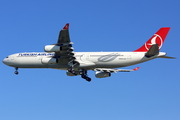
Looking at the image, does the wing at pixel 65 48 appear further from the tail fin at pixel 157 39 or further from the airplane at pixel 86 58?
the tail fin at pixel 157 39

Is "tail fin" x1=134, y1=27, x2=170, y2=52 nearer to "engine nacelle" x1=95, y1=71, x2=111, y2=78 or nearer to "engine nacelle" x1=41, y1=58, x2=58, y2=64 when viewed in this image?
"engine nacelle" x1=95, y1=71, x2=111, y2=78

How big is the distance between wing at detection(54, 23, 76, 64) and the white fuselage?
747mm

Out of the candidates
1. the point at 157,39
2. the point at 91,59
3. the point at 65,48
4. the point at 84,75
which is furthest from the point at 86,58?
the point at 157,39

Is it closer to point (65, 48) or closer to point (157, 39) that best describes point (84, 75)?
point (65, 48)

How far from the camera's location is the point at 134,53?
49.0 metres

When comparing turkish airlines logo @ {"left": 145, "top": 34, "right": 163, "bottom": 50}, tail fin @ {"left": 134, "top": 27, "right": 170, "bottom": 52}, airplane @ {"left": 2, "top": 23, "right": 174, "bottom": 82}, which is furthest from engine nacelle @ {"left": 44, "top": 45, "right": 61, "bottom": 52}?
turkish airlines logo @ {"left": 145, "top": 34, "right": 163, "bottom": 50}

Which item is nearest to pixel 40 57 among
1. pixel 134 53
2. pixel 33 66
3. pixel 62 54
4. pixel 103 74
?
pixel 33 66

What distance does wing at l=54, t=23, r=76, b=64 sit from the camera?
145ft

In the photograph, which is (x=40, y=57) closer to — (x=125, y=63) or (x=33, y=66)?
(x=33, y=66)

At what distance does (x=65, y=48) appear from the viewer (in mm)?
47625

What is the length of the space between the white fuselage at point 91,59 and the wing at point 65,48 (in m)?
0.75

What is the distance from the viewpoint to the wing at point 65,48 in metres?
44.3

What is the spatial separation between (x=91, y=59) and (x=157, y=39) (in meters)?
9.60

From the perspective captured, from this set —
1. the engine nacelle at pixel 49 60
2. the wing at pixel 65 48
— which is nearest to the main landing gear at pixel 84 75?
the wing at pixel 65 48
